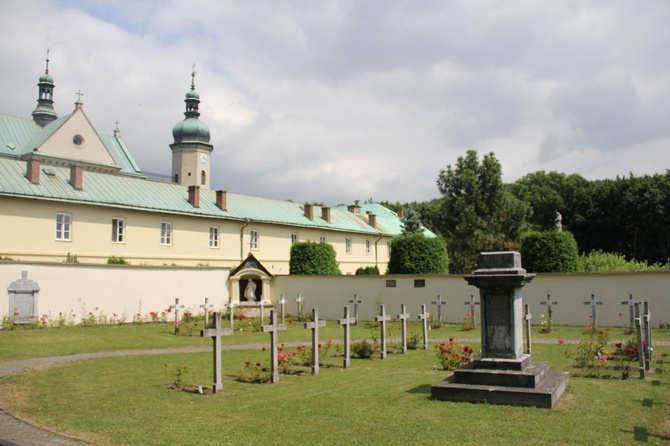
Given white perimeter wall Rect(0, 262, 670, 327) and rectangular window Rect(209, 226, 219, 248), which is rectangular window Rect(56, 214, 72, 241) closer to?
white perimeter wall Rect(0, 262, 670, 327)

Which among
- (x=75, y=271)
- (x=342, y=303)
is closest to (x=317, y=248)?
(x=342, y=303)

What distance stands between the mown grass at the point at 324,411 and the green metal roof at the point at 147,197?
19668 millimetres

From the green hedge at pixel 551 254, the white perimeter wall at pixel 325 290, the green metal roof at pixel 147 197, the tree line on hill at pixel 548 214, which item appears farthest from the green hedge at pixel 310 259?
the green hedge at pixel 551 254

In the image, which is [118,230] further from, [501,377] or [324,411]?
[501,377]

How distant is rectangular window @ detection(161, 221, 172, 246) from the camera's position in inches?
1355

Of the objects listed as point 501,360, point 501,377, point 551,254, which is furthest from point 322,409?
point 551,254

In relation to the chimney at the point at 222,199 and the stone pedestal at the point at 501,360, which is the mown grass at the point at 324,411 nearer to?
the stone pedestal at the point at 501,360

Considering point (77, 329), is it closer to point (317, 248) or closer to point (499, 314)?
point (317, 248)

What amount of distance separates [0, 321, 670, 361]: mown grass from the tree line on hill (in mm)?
20266

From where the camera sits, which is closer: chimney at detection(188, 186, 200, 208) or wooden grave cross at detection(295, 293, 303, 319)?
wooden grave cross at detection(295, 293, 303, 319)

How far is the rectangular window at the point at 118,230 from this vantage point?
32.1m

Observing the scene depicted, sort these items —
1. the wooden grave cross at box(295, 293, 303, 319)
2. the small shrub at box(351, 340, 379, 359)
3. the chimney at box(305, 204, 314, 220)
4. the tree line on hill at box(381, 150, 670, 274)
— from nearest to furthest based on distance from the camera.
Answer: the small shrub at box(351, 340, 379, 359) → the wooden grave cross at box(295, 293, 303, 319) → the chimney at box(305, 204, 314, 220) → the tree line on hill at box(381, 150, 670, 274)

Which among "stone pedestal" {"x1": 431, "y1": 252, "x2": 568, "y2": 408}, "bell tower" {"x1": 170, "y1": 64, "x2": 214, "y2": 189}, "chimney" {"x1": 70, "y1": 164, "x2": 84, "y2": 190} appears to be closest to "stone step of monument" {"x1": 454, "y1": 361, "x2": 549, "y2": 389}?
"stone pedestal" {"x1": 431, "y1": 252, "x2": 568, "y2": 408}

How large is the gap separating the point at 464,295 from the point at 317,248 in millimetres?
12018
